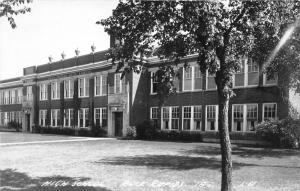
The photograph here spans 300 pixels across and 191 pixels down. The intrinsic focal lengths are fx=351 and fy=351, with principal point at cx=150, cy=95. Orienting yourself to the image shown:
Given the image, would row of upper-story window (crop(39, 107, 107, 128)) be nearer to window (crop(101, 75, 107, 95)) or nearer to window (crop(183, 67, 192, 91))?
window (crop(101, 75, 107, 95))

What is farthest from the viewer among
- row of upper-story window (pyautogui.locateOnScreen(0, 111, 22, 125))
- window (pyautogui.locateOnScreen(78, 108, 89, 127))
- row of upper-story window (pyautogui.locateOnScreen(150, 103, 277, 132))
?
row of upper-story window (pyautogui.locateOnScreen(0, 111, 22, 125))

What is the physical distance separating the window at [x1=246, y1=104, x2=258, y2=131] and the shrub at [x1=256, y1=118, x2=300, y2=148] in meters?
2.30

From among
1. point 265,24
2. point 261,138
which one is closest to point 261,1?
point 265,24

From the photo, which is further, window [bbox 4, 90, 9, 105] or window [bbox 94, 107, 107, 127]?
→ window [bbox 4, 90, 9, 105]

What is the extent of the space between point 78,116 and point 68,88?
14.5ft

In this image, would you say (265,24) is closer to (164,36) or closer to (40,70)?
(164,36)

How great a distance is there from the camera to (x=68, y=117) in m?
41.4

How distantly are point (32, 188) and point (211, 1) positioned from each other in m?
7.08

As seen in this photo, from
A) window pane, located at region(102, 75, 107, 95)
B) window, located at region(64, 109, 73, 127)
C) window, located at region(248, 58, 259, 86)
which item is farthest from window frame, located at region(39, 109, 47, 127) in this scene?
window, located at region(248, 58, 259, 86)

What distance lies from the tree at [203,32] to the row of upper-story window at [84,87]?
23.7m

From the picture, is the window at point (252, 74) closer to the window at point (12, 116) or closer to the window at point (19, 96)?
the window at point (19, 96)

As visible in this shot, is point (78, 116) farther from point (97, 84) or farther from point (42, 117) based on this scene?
point (42, 117)

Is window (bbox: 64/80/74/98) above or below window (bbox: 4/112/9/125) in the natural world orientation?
above

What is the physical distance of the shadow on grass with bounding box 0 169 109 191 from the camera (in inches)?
395
